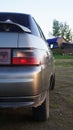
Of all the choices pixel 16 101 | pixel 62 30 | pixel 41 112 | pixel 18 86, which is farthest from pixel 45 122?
pixel 62 30

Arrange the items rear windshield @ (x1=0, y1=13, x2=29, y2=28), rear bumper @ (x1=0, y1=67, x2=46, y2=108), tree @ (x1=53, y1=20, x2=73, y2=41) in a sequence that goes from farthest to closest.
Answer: tree @ (x1=53, y1=20, x2=73, y2=41)
rear windshield @ (x1=0, y1=13, x2=29, y2=28)
rear bumper @ (x1=0, y1=67, x2=46, y2=108)

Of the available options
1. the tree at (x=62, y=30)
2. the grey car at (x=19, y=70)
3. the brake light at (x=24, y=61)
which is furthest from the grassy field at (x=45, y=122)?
the tree at (x=62, y=30)

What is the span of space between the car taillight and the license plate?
0.06m

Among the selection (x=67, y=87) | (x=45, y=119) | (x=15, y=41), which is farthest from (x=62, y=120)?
(x=67, y=87)

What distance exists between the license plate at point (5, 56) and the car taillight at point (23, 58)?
6 cm

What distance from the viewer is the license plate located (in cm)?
400

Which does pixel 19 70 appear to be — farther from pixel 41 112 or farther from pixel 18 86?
pixel 41 112

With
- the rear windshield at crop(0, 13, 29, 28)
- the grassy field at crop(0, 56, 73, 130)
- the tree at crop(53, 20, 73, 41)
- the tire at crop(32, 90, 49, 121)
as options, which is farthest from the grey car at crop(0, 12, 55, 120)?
the tree at crop(53, 20, 73, 41)

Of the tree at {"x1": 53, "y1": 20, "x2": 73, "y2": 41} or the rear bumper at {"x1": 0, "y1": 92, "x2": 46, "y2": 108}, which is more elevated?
the rear bumper at {"x1": 0, "y1": 92, "x2": 46, "y2": 108}

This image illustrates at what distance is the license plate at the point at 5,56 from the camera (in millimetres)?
4004

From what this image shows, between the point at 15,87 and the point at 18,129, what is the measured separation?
0.88m

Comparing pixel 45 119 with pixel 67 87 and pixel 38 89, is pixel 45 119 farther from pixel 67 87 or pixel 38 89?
pixel 67 87

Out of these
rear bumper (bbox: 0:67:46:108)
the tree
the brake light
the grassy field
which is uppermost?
the brake light

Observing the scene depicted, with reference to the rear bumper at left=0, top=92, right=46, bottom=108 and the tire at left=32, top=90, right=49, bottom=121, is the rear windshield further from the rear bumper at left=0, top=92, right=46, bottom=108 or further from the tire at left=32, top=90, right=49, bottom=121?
the rear bumper at left=0, top=92, right=46, bottom=108
